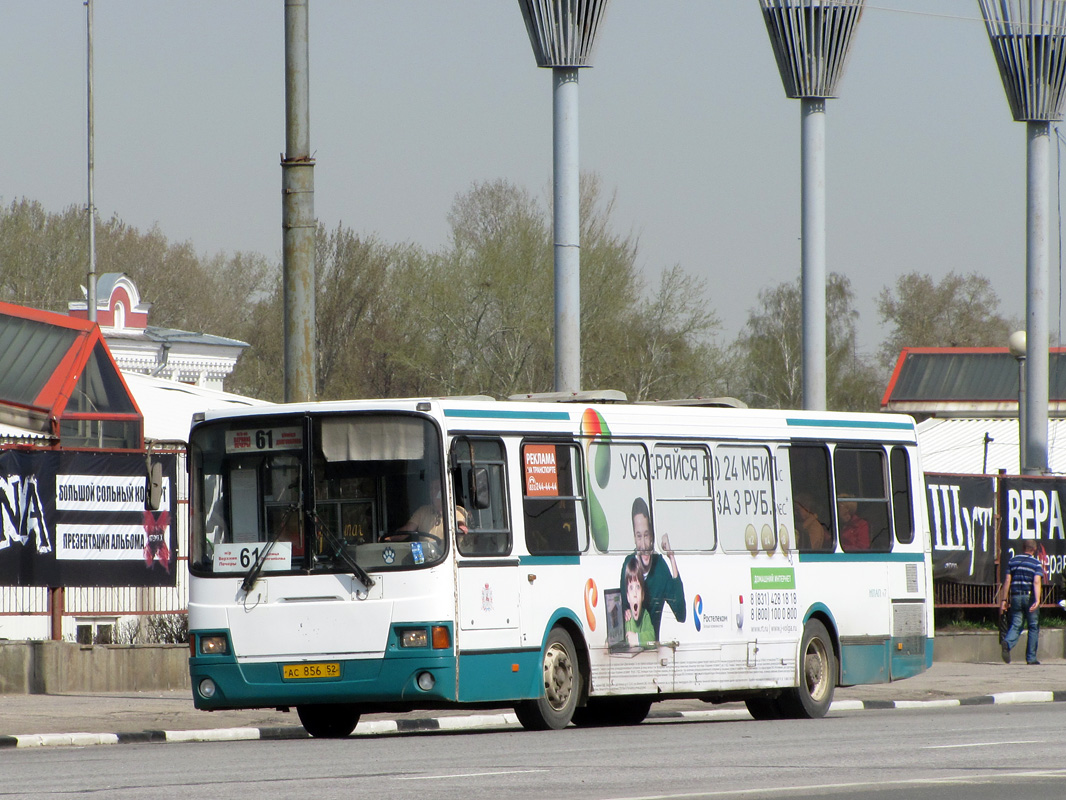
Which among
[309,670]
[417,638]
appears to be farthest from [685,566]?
[309,670]

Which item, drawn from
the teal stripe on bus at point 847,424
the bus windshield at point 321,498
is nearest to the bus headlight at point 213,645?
the bus windshield at point 321,498

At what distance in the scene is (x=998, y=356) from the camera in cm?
5741

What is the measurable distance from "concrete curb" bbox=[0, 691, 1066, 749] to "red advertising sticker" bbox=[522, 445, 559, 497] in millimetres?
2638

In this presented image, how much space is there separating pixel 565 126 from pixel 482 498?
9842 mm

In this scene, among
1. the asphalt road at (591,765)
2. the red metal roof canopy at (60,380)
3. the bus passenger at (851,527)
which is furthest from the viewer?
the red metal roof canopy at (60,380)

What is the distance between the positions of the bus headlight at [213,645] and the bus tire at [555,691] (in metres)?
2.37

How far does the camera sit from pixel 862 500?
58.2ft

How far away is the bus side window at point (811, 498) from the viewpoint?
17.1m

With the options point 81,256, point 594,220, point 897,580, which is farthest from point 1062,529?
point 81,256

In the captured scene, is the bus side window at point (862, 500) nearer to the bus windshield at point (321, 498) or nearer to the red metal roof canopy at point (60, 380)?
the bus windshield at point (321, 498)

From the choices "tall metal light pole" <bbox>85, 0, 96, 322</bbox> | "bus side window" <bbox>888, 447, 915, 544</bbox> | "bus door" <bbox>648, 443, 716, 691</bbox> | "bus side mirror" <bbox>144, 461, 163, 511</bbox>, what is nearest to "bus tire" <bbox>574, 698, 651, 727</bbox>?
"bus door" <bbox>648, 443, 716, 691</bbox>

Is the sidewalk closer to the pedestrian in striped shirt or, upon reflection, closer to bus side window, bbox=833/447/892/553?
bus side window, bbox=833/447/892/553

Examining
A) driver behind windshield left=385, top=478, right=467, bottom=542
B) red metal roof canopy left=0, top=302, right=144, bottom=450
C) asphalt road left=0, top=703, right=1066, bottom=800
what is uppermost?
red metal roof canopy left=0, top=302, right=144, bottom=450

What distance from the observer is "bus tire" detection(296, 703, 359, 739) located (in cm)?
1491
